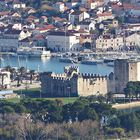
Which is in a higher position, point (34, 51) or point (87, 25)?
point (87, 25)

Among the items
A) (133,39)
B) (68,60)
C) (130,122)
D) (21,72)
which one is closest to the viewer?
(130,122)

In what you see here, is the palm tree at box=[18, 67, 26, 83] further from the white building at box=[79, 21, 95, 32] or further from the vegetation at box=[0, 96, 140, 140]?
the white building at box=[79, 21, 95, 32]

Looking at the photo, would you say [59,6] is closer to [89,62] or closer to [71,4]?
[71,4]

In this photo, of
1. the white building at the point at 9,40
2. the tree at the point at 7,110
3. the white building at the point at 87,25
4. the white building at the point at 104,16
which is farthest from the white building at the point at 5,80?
the white building at the point at 104,16

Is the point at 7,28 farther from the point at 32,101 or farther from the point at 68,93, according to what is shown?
the point at 32,101

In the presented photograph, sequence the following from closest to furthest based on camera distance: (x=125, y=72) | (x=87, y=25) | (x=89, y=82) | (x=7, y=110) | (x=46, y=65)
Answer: (x=7, y=110), (x=89, y=82), (x=125, y=72), (x=46, y=65), (x=87, y=25)

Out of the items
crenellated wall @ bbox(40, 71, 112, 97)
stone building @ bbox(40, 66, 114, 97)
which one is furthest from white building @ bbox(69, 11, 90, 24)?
crenellated wall @ bbox(40, 71, 112, 97)

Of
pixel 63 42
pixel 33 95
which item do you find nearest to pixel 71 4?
pixel 63 42

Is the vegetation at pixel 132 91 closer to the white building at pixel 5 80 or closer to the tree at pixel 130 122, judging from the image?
the white building at pixel 5 80

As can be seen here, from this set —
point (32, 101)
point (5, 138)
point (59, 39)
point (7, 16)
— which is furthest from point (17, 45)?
point (5, 138)
